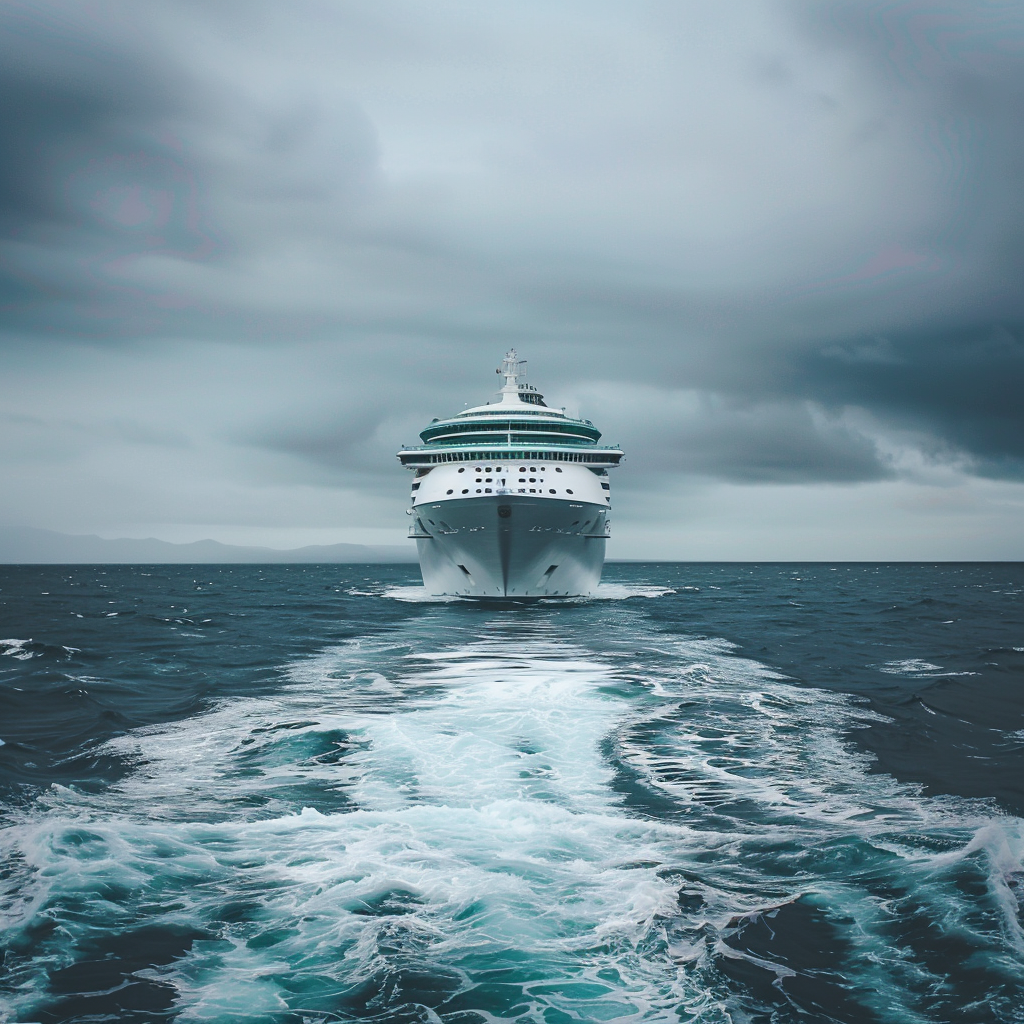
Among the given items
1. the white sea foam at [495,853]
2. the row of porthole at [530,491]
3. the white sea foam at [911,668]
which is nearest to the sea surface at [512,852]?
the white sea foam at [495,853]

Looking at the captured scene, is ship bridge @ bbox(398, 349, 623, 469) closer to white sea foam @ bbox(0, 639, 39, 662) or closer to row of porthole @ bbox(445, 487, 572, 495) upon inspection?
row of porthole @ bbox(445, 487, 572, 495)

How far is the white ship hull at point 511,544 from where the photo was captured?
142 ft

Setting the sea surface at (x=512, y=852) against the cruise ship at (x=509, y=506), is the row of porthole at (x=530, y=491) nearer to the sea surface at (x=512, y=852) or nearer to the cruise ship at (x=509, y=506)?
the cruise ship at (x=509, y=506)

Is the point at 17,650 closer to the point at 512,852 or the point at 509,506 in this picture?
the point at 509,506

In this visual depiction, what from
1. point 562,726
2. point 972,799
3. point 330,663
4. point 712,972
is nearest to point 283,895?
point 712,972

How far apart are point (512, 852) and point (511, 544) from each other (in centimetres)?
3541

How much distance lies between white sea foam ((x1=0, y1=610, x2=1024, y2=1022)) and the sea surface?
39mm

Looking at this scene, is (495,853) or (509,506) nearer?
(495,853)

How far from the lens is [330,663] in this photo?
2602cm

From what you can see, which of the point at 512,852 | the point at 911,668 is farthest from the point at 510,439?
the point at 512,852

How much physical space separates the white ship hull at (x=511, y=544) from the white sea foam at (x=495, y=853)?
89.6 feet

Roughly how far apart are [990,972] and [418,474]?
5109cm

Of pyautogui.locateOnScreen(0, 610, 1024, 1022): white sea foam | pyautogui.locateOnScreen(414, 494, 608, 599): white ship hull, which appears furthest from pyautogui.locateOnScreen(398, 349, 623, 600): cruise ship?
pyautogui.locateOnScreen(0, 610, 1024, 1022): white sea foam

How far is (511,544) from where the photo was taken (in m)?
44.2
